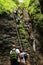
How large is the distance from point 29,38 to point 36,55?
2.18 m

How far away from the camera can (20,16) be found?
2734 centimetres

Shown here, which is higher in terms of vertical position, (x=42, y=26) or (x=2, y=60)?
(x=42, y=26)

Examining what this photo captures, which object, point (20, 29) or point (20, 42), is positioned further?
point (20, 29)

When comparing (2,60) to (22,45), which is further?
(22,45)

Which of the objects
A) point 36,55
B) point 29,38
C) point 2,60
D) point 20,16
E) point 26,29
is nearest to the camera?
point 2,60

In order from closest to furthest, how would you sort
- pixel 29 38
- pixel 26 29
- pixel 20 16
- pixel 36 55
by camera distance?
pixel 36 55, pixel 29 38, pixel 26 29, pixel 20 16

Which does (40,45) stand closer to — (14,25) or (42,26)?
(42,26)

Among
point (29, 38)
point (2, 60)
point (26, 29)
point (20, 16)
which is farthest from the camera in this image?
point (20, 16)

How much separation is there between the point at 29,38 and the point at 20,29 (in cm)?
151

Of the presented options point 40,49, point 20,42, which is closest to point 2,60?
point 20,42

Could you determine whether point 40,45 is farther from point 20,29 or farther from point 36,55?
point 20,29

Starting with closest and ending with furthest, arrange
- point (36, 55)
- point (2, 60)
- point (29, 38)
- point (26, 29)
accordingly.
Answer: point (2, 60) < point (36, 55) < point (29, 38) < point (26, 29)

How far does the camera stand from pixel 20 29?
903 inches

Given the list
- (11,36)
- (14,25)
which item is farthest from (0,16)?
(11,36)
